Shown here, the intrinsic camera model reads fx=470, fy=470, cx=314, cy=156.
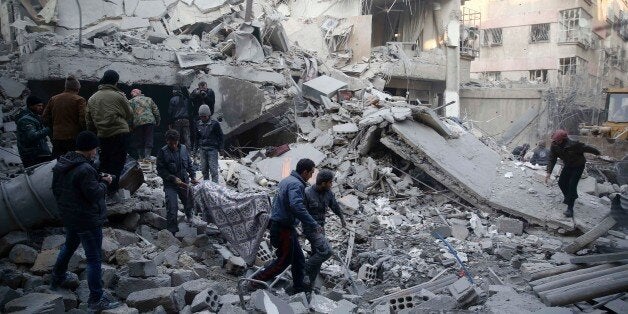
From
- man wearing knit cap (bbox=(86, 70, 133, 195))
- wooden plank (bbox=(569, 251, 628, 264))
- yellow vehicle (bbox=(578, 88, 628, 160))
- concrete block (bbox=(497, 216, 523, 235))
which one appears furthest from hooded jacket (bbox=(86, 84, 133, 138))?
yellow vehicle (bbox=(578, 88, 628, 160))

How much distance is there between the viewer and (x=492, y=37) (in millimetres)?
26734

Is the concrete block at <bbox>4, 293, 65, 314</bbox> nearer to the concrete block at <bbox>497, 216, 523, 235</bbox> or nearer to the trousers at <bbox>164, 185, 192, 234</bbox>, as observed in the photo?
the trousers at <bbox>164, 185, 192, 234</bbox>

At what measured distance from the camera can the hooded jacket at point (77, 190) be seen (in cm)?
379

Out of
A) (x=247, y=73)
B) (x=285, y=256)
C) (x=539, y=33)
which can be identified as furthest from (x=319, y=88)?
(x=539, y=33)

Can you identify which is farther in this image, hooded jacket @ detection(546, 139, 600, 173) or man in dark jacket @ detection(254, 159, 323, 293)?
hooded jacket @ detection(546, 139, 600, 173)

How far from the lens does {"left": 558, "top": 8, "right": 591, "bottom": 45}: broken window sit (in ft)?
64.4

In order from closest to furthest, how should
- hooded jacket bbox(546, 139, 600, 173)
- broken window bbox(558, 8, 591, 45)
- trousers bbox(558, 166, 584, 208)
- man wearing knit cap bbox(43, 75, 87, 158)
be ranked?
1. man wearing knit cap bbox(43, 75, 87, 158)
2. hooded jacket bbox(546, 139, 600, 173)
3. trousers bbox(558, 166, 584, 208)
4. broken window bbox(558, 8, 591, 45)

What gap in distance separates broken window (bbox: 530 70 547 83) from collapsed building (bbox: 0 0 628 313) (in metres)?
11.0

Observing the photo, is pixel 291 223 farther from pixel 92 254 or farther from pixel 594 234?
pixel 594 234

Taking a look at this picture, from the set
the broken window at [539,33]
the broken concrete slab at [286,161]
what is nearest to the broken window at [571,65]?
the broken window at [539,33]

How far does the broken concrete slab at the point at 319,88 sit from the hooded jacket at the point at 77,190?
26.6 ft

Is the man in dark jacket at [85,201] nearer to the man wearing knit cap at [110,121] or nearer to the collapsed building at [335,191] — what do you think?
the collapsed building at [335,191]

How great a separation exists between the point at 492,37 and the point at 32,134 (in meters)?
26.0

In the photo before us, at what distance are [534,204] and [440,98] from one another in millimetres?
13112
